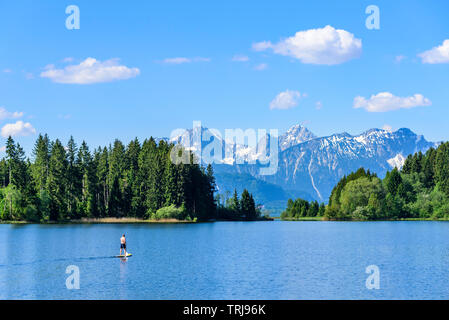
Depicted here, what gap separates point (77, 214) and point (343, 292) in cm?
14749

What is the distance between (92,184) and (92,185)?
0.51 metres

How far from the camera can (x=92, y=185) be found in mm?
185000

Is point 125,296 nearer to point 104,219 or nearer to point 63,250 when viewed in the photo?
point 63,250

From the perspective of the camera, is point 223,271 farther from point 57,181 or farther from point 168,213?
point 57,181

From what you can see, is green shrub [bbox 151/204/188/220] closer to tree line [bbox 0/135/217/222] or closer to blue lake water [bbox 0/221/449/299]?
tree line [bbox 0/135/217/222]

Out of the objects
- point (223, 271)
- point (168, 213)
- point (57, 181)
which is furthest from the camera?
point (168, 213)

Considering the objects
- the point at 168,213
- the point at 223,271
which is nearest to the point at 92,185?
the point at 168,213

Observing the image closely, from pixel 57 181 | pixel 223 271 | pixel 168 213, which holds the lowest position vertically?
pixel 223 271

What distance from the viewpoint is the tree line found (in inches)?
6870

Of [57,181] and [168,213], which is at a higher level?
[57,181]

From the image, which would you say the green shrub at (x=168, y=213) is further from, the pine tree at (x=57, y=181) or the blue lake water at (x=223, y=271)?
the blue lake water at (x=223, y=271)

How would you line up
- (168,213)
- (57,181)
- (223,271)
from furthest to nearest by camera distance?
(168,213) < (57,181) < (223,271)

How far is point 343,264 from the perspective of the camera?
220 feet
